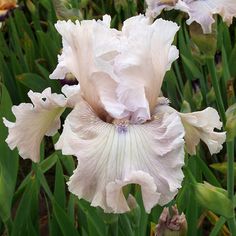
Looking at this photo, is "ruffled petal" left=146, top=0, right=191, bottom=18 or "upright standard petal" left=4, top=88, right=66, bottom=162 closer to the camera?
"upright standard petal" left=4, top=88, right=66, bottom=162

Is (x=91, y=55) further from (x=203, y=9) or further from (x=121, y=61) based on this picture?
(x=203, y=9)

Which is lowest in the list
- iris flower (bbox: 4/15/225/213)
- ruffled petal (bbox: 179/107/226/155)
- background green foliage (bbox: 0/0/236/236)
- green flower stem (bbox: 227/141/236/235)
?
background green foliage (bbox: 0/0/236/236)

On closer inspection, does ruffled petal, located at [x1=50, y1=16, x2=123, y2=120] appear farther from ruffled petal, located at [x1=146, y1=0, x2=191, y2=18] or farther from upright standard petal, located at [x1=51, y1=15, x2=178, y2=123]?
ruffled petal, located at [x1=146, y1=0, x2=191, y2=18]

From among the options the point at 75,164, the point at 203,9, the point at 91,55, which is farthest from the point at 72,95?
the point at 75,164

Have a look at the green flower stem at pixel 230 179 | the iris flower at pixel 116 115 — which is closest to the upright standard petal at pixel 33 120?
the iris flower at pixel 116 115

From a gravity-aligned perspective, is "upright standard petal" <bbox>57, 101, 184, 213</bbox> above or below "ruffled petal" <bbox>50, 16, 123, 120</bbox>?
below

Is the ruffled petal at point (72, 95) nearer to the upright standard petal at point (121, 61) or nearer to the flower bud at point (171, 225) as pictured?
the upright standard petal at point (121, 61)

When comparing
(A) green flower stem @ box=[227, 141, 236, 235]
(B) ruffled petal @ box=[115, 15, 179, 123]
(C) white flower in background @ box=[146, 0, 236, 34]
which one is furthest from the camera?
(C) white flower in background @ box=[146, 0, 236, 34]

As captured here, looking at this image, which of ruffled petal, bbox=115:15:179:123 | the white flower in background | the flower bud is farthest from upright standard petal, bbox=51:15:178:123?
the white flower in background
